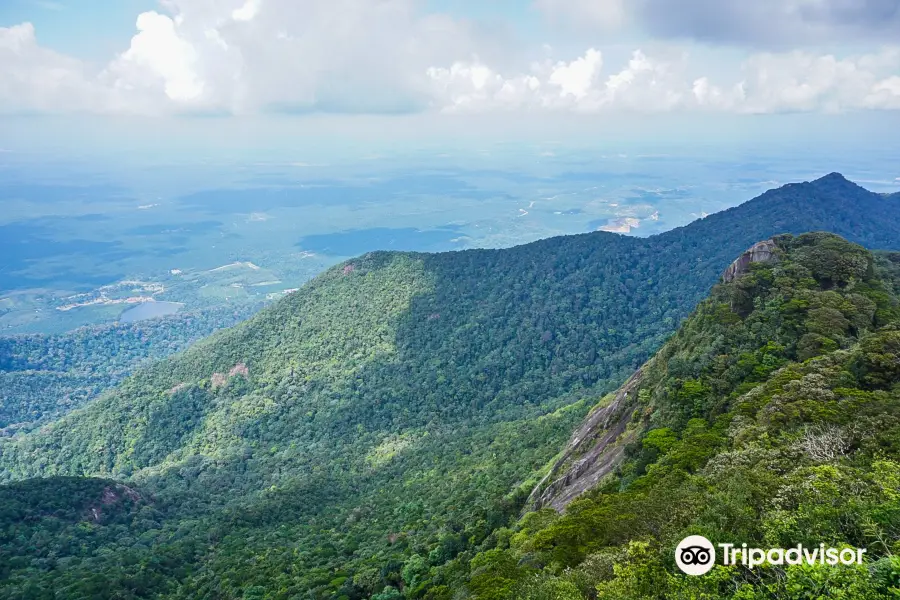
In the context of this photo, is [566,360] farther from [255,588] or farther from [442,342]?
[255,588]

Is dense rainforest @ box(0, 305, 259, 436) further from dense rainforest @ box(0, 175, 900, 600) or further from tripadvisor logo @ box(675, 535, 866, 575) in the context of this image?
tripadvisor logo @ box(675, 535, 866, 575)

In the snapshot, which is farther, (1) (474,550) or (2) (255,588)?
(2) (255,588)

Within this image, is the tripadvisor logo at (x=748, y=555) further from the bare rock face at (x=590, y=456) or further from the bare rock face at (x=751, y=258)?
the bare rock face at (x=751, y=258)

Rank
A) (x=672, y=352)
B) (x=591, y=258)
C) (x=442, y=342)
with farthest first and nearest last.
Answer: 1. (x=591, y=258)
2. (x=442, y=342)
3. (x=672, y=352)

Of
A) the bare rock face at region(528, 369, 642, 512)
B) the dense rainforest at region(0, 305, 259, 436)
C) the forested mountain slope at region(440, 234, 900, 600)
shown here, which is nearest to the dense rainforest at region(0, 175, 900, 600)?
the forested mountain slope at region(440, 234, 900, 600)

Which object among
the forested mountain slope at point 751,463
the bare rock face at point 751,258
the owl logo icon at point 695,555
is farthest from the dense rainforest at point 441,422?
the bare rock face at point 751,258

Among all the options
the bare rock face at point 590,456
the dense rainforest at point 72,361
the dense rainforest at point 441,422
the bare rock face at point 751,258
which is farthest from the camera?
the dense rainforest at point 72,361

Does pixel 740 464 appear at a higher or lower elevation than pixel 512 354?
higher

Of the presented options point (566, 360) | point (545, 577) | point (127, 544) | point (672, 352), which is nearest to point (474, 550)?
point (545, 577)
